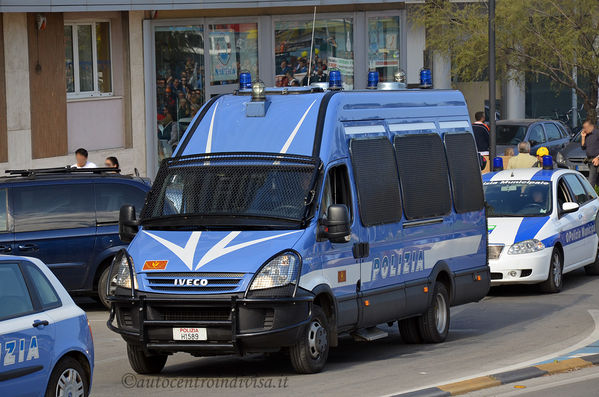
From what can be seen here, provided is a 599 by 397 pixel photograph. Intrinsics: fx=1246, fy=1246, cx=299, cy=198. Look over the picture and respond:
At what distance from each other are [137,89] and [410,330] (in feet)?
49.6

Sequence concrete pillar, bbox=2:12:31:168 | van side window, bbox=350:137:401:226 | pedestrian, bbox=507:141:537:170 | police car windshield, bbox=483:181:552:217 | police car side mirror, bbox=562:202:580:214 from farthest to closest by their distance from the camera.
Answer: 1. concrete pillar, bbox=2:12:31:168
2. pedestrian, bbox=507:141:537:170
3. police car windshield, bbox=483:181:552:217
4. police car side mirror, bbox=562:202:580:214
5. van side window, bbox=350:137:401:226

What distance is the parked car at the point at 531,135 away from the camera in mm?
29469

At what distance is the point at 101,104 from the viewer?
26797mm

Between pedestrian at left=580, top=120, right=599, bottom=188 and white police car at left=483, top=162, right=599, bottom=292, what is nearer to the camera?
white police car at left=483, top=162, right=599, bottom=292

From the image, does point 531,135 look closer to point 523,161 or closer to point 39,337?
point 523,161

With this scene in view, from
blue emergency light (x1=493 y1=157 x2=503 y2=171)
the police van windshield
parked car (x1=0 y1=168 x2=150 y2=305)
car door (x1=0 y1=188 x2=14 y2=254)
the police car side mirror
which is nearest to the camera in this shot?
the police van windshield

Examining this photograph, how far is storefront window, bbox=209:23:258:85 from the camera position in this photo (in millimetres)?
28469

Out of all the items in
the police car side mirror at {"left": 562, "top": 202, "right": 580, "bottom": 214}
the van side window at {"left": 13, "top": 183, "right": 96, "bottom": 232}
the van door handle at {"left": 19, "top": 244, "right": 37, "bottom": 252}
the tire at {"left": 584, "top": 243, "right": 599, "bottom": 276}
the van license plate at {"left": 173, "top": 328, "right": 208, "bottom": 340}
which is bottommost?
the tire at {"left": 584, "top": 243, "right": 599, "bottom": 276}

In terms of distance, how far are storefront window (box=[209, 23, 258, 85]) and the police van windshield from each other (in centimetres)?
1680

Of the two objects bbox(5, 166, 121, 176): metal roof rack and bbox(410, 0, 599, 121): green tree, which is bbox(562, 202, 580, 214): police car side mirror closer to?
bbox(5, 166, 121, 176): metal roof rack

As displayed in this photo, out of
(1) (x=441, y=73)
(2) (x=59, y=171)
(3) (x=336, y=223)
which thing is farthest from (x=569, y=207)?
(1) (x=441, y=73)

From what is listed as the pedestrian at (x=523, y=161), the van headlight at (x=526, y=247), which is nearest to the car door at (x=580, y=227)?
the van headlight at (x=526, y=247)

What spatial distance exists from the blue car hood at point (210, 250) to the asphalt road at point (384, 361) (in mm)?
1062

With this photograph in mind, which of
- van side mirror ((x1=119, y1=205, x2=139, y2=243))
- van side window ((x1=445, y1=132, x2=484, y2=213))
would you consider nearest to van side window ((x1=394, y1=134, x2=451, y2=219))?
van side window ((x1=445, y1=132, x2=484, y2=213))
